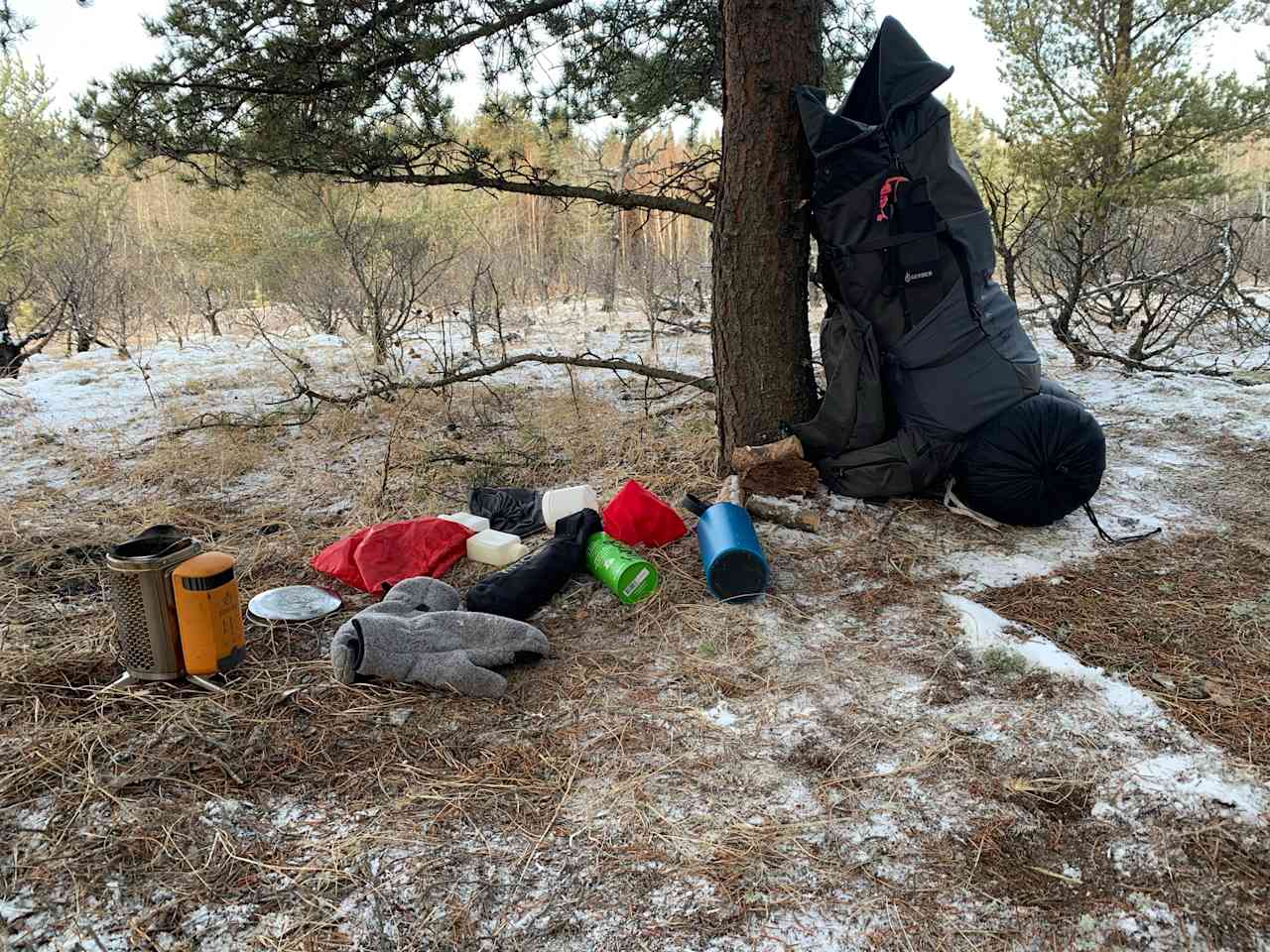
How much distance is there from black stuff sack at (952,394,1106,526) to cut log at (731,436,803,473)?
2.22 feet

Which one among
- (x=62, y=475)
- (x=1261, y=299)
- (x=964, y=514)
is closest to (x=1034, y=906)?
(x=964, y=514)

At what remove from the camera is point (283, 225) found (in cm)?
1138

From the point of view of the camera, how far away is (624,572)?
2684mm

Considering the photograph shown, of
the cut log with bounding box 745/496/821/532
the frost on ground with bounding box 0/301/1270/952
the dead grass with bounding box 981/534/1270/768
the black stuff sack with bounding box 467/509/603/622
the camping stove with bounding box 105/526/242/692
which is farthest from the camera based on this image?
the cut log with bounding box 745/496/821/532

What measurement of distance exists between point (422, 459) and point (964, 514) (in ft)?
8.96

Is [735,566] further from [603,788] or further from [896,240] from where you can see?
[896,240]

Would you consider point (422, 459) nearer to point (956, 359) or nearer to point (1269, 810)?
point (956, 359)

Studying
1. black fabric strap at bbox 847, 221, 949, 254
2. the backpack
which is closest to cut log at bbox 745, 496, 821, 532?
the backpack

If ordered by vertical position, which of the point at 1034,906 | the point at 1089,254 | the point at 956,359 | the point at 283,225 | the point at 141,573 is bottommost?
the point at 1034,906

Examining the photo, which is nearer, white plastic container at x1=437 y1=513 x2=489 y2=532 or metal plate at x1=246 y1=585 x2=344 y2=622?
metal plate at x1=246 y1=585 x2=344 y2=622

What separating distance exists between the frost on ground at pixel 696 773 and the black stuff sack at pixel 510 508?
426 millimetres

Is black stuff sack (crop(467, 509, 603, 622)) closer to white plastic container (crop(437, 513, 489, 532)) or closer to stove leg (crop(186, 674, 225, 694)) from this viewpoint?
white plastic container (crop(437, 513, 489, 532))

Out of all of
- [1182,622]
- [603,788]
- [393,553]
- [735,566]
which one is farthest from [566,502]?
[1182,622]

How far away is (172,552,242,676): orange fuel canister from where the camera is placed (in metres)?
2.13
